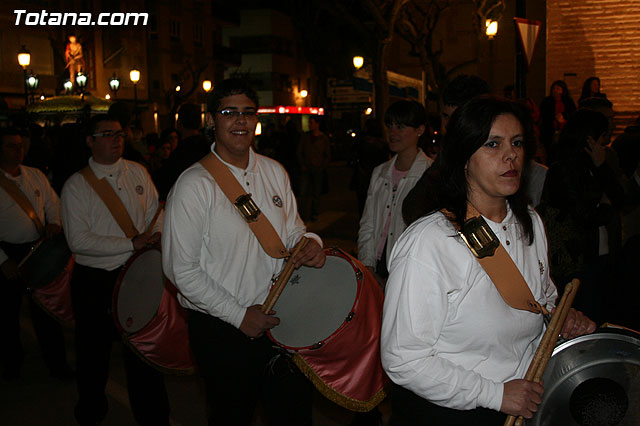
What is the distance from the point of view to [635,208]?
6.46 m

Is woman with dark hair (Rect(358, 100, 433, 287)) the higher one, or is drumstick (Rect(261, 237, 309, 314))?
woman with dark hair (Rect(358, 100, 433, 287))

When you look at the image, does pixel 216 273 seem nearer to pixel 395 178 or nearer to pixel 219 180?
pixel 219 180

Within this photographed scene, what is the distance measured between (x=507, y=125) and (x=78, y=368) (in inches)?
144

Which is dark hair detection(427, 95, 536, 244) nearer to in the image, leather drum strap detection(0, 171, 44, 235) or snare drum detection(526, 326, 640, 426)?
snare drum detection(526, 326, 640, 426)

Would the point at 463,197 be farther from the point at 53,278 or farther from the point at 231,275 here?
the point at 53,278

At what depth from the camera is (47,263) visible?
5590 mm

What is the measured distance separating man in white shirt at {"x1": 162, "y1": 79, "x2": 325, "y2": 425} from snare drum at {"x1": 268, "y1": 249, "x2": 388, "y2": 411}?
0.12 metres

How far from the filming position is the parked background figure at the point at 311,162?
1533cm

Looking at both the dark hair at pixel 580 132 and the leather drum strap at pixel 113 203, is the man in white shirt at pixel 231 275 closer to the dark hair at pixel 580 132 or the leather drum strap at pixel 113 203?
the leather drum strap at pixel 113 203

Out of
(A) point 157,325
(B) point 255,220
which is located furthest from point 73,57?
(B) point 255,220

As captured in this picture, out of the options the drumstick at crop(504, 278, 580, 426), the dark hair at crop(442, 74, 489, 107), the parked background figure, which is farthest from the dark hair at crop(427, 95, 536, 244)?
the parked background figure

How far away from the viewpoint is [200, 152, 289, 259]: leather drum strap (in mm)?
3479

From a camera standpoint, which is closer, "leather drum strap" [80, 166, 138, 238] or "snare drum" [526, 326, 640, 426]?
"snare drum" [526, 326, 640, 426]

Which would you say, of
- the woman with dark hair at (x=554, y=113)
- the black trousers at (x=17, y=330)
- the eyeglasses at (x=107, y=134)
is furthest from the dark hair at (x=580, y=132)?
the woman with dark hair at (x=554, y=113)
